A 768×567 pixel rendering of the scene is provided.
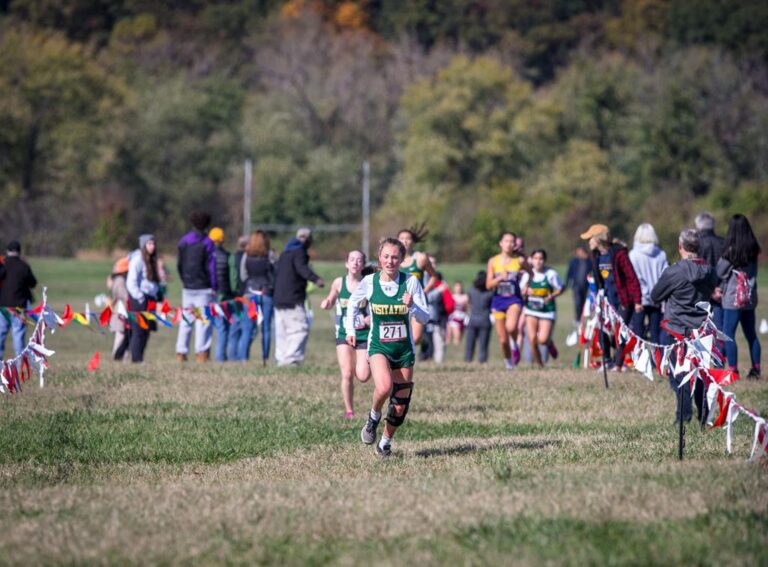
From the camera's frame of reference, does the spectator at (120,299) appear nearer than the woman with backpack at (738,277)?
No

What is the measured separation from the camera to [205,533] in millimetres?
8188

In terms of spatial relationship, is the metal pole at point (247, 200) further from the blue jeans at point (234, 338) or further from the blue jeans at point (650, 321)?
the blue jeans at point (650, 321)

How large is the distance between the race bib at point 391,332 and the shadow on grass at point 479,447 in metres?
1.03

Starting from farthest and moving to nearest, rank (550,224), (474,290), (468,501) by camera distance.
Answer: (550,224), (474,290), (468,501)

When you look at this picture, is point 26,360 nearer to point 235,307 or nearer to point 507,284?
point 235,307

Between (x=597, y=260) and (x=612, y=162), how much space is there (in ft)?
185

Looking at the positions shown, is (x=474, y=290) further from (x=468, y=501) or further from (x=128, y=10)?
(x=128, y=10)

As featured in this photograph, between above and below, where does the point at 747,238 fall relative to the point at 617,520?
above

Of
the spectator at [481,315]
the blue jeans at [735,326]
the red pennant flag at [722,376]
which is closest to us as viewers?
the red pennant flag at [722,376]

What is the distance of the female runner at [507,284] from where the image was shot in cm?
1977

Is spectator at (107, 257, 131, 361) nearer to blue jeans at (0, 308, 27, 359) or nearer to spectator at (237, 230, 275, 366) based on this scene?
blue jeans at (0, 308, 27, 359)

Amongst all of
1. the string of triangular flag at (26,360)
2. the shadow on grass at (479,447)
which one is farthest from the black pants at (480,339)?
the shadow on grass at (479,447)

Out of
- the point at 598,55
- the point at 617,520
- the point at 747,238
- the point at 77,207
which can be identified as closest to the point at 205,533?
the point at 617,520

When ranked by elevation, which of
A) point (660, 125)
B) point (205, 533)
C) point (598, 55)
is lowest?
point (205, 533)
